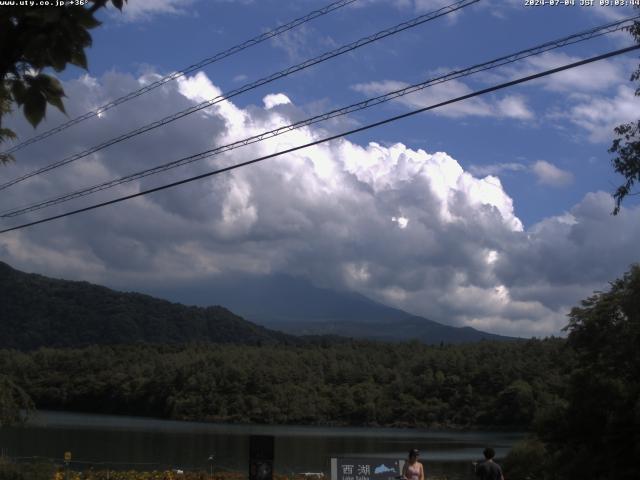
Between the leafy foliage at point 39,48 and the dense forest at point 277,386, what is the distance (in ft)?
296

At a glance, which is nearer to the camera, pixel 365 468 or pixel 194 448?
pixel 365 468

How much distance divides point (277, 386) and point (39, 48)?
107469 mm

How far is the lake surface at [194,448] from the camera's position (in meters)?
39.8

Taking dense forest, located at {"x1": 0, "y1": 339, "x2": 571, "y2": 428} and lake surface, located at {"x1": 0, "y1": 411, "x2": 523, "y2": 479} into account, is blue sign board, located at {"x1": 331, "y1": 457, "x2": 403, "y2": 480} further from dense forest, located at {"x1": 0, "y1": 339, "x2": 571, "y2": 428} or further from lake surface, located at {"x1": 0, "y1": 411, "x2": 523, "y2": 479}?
dense forest, located at {"x1": 0, "y1": 339, "x2": 571, "y2": 428}

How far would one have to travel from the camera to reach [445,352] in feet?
379

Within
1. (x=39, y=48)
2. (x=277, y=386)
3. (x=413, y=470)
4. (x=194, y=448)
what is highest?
(x=277, y=386)

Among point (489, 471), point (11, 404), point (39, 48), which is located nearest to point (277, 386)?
point (11, 404)

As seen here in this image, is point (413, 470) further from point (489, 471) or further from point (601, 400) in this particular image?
point (601, 400)

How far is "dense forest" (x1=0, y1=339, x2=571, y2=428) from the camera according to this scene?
9775 centimetres

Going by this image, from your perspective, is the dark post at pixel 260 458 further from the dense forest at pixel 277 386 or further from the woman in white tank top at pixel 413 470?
the dense forest at pixel 277 386

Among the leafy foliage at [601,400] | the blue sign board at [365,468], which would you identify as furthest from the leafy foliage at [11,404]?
the leafy foliage at [601,400]

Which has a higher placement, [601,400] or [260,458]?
[601,400]

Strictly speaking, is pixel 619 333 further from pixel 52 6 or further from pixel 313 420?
pixel 313 420

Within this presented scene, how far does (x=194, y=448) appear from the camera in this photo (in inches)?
2092
